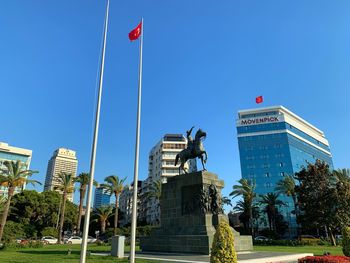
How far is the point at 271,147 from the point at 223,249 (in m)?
83.1

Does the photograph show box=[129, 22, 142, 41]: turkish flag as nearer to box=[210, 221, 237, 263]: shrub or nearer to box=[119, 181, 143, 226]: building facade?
box=[210, 221, 237, 263]: shrub

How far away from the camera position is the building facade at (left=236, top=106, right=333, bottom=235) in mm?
82812

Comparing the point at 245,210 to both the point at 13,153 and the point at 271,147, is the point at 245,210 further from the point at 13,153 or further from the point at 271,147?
the point at 13,153

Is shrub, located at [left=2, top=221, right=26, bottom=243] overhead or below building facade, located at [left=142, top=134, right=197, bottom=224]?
below

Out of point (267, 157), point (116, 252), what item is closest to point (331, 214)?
point (116, 252)

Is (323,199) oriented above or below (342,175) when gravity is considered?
below

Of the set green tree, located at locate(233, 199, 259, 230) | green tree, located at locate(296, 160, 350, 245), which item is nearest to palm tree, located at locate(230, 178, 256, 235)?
green tree, located at locate(233, 199, 259, 230)

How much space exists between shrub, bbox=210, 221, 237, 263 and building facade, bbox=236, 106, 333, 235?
249 ft

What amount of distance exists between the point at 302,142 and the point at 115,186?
228ft

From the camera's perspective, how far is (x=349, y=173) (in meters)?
46.8

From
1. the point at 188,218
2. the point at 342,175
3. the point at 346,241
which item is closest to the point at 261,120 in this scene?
the point at 342,175

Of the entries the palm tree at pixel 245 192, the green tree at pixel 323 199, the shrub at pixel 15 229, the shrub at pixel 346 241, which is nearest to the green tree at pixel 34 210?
the shrub at pixel 15 229

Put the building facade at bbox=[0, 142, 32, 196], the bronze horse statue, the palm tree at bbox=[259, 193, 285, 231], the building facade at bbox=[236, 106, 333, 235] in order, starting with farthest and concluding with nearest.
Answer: the building facade at bbox=[0, 142, 32, 196], the building facade at bbox=[236, 106, 333, 235], the palm tree at bbox=[259, 193, 285, 231], the bronze horse statue

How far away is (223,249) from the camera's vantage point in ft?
28.0
